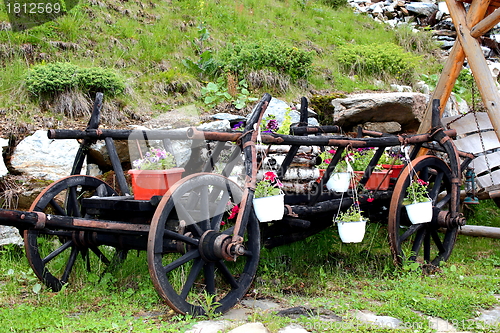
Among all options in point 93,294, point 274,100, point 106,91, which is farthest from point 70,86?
point 93,294

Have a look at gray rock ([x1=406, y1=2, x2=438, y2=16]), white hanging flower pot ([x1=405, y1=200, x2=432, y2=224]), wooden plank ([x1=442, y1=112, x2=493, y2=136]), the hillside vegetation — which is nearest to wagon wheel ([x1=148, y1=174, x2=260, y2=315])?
white hanging flower pot ([x1=405, y1=200, x2=432, y2=224])

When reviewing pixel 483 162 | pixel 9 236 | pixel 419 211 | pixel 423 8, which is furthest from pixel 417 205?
pixel 423 8

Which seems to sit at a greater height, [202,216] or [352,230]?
[202,216]

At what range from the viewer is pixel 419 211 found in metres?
4.28

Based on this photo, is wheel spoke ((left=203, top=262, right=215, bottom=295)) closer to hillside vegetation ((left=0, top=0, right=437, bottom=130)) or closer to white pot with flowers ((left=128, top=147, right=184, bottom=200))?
white pot with flowers ((left=128, top=147, right=184, bottom=200))

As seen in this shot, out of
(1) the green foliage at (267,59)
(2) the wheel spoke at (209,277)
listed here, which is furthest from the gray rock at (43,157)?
(1) the green foliage at (267,59)

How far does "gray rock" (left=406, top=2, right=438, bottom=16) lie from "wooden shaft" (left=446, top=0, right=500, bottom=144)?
9069mm

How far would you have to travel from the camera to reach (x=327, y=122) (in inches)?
296

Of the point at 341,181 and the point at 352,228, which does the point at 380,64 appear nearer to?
the point at 341,181

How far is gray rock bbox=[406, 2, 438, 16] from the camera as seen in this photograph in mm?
14151

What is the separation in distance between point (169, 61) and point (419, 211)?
5.38 metres

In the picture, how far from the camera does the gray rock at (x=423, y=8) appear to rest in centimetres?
1415

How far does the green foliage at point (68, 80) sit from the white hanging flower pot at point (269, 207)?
3.94 m

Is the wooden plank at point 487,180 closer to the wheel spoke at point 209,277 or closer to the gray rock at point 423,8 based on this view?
the wheel spoke at point 209,277
